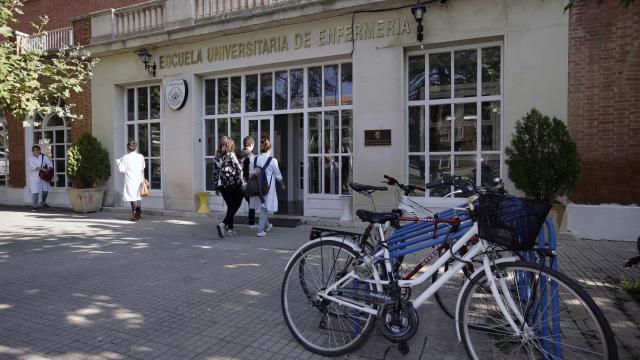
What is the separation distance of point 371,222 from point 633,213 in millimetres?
6363

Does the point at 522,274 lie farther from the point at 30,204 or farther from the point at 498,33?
the point at 30,204

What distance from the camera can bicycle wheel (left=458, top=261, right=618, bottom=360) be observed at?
270 centimetres

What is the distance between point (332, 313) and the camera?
11.7 feet

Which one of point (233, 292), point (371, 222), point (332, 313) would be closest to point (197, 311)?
point (233, 292)

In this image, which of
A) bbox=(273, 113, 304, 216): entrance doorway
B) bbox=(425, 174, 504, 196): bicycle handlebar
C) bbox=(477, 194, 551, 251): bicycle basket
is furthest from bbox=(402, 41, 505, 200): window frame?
bbox=(477, 194, 551, 251): bicycle basket

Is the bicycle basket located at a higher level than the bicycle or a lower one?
higher

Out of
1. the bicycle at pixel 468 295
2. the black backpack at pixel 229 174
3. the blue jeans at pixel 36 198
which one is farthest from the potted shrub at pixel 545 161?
the blue jeans at pixel 36 198

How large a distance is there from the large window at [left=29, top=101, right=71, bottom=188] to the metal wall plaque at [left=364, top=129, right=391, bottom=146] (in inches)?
386

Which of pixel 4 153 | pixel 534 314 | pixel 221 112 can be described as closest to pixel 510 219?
pixel 534 314

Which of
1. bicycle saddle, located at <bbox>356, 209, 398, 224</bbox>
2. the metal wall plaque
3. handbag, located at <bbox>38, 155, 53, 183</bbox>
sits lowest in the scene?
bicycle saddle, located at <bbox>356, 209, 398, 224</bbox>

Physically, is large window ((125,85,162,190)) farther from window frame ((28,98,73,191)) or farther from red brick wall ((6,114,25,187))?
red brick wall ((6,114,25,187))

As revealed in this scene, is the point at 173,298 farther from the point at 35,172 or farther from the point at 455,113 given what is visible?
the point at 35,172

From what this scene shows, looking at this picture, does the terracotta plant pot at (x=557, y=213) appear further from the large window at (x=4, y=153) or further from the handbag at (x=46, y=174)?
Result: the large window at (x=4, y=153)

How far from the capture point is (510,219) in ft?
8.95
